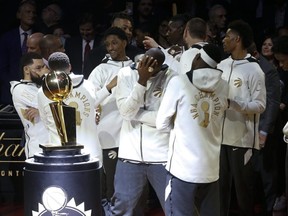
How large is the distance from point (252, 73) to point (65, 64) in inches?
66.5

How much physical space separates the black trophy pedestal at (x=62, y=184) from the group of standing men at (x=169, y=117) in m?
1.50

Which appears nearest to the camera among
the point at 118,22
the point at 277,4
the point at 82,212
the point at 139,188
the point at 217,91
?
the point at 82,212

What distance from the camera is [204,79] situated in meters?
5.32

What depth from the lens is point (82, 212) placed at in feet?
12.5

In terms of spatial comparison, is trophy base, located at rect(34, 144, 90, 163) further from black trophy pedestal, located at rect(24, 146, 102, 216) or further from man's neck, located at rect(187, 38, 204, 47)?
man's neck, located at rect(187, 38, 204, 47)

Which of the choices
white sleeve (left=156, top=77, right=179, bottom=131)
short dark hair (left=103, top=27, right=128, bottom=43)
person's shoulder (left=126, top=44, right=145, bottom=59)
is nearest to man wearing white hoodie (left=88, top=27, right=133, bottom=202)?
short dark hair (left=103, top=27, right=128, bottom=43)

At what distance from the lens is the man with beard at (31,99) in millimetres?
6445

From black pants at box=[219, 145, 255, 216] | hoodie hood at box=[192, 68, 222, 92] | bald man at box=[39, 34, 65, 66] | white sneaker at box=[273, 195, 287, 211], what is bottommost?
white sneaker at box=[273, 195, 287, 211]

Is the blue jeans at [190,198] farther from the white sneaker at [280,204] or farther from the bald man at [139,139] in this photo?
the white sneaker at [280,204]

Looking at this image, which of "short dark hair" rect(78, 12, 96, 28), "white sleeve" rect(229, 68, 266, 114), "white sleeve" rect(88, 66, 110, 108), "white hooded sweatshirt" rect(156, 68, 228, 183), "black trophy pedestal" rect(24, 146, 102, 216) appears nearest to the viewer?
"black trophy pedestal" rect(24, 146, 102, 216)

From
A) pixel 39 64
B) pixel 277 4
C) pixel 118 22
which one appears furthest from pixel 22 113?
pixel 277 4

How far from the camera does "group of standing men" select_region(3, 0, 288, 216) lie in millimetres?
5332

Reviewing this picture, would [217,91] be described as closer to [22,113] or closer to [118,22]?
[22,113]

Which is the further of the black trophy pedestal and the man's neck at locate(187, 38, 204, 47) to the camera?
the man's neck at locate(187, 38, 204, 47)
